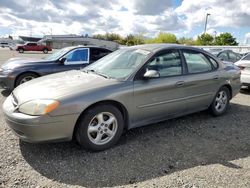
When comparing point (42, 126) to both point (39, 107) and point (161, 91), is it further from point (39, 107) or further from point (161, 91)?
point (161, 91)

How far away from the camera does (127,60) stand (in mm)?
4398

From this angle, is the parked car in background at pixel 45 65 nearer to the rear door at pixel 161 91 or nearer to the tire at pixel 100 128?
the rear door at pixel 161 91

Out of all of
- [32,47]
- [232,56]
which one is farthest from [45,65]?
[32,47]

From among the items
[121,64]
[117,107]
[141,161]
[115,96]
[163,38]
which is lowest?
[141,161]

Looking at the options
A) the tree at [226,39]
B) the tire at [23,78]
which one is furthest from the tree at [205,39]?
the tire at [23,78]

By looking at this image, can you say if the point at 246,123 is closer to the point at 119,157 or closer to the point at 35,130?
the point at 119,157

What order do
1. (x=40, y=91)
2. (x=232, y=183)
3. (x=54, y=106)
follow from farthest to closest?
(x=40, y=91)
(x=54, y=106)
(x=232, y=183)

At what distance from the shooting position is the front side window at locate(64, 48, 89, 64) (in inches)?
302

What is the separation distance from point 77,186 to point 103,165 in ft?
1.72

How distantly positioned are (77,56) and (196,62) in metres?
4.05

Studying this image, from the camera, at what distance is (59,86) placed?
3.65 metres

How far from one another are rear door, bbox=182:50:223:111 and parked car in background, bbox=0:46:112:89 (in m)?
3.74

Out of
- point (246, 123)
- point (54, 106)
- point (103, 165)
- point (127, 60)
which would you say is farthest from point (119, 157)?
point (246, 123)

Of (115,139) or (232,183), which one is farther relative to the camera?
(115,139)
